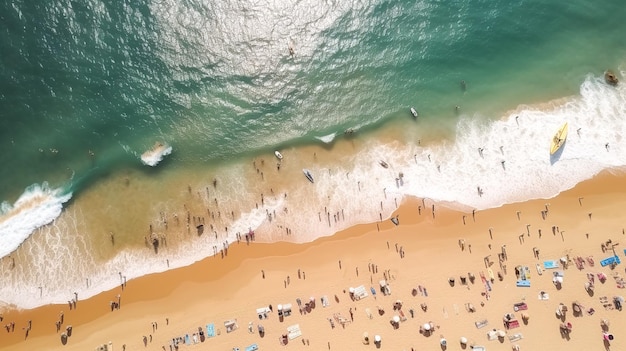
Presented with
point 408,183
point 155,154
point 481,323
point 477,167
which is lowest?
point 481,323

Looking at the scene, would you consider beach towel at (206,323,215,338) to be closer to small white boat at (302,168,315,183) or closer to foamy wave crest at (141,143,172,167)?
small white boat at (302,168,315,183)

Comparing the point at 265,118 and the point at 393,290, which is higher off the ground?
the point at 265,118

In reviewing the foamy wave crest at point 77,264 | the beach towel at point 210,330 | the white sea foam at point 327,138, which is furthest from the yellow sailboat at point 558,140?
the beach towel at point 210,330

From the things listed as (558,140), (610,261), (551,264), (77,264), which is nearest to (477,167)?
(558,140)

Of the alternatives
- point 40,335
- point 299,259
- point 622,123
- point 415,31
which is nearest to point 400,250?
point 299,259

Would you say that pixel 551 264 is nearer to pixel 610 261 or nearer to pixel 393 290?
pixel 610 261

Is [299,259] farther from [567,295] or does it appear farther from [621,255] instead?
[621,255]
